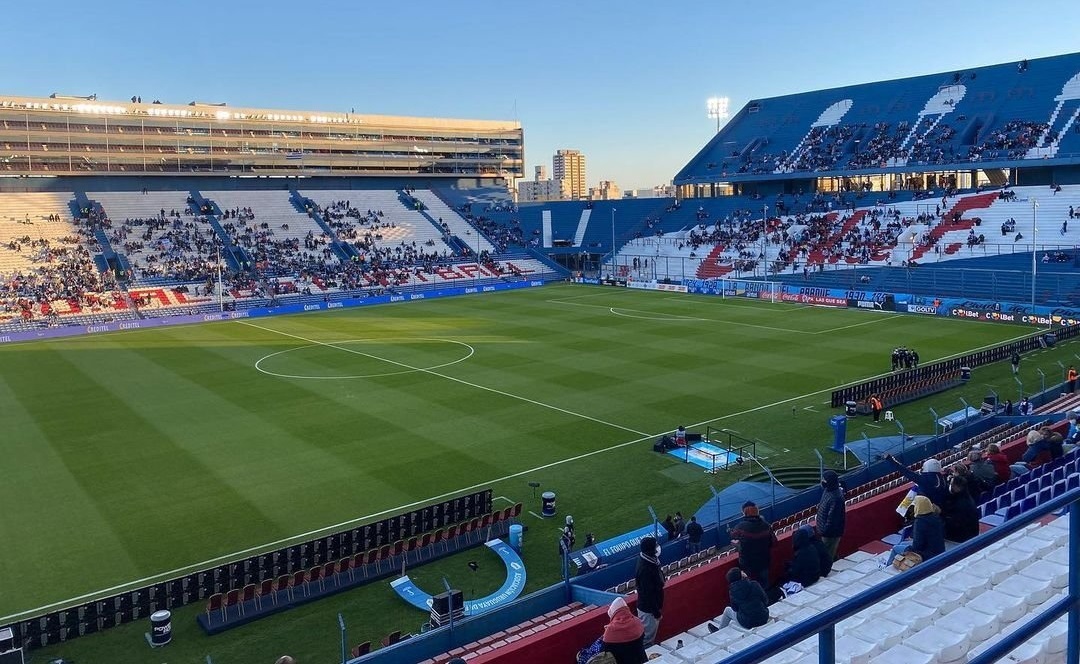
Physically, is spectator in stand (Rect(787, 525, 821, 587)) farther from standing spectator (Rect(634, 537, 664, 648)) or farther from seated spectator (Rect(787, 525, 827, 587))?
standing spectator (Rect(634, 537, 664, 648))

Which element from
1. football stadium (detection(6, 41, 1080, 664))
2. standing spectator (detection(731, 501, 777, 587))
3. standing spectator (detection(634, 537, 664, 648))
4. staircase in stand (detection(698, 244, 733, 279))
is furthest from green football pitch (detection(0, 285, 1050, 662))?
staircase in stand (detection(698, 244, 733, 279))

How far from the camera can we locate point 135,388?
114 feet

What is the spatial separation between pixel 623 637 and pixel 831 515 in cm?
515

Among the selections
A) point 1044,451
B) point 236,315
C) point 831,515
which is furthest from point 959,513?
point 236,315

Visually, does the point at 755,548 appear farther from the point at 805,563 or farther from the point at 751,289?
the point at 751,289

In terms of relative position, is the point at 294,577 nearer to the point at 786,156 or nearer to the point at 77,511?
the point at 77,511

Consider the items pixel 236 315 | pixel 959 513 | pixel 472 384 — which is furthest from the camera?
pixel 236 315

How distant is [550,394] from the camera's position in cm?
3158

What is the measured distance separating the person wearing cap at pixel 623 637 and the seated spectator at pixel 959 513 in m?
4.96

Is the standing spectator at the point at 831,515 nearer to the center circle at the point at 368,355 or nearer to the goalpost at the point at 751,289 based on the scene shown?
the center circle at the point at 368,355

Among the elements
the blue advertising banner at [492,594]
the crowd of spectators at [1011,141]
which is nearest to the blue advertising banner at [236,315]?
the crowd of spectators at [1011,141]

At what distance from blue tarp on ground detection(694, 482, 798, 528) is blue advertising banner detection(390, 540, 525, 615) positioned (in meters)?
3.79

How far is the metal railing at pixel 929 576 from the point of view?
8.87ft

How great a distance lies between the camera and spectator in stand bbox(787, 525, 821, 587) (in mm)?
10477
